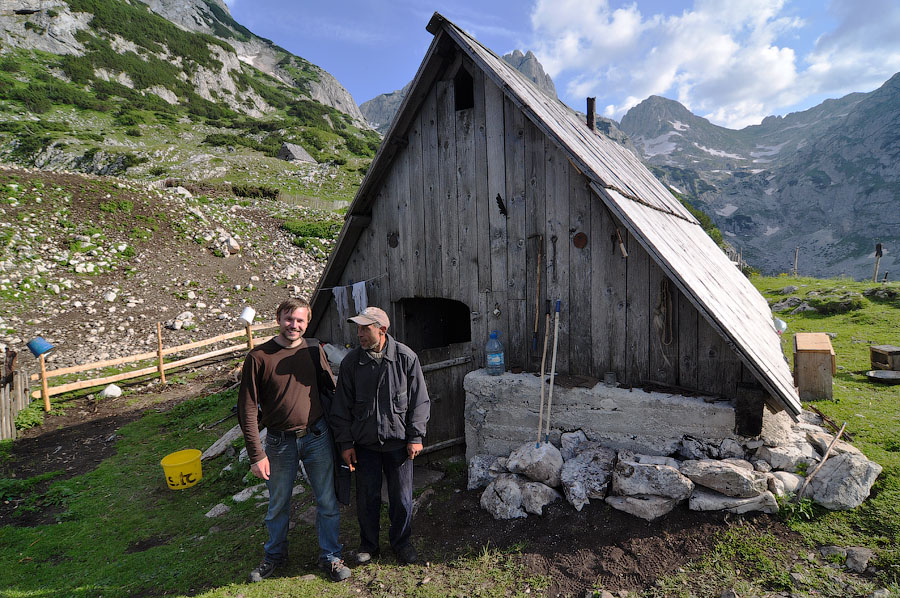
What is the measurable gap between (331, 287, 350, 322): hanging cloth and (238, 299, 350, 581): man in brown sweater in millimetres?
3388

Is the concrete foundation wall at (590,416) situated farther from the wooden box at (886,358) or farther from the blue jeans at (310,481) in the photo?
the wooden box at (886,358)

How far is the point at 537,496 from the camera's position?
4.39m

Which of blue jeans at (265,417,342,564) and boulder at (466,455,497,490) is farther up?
blue jeans at (265,417,342,564)

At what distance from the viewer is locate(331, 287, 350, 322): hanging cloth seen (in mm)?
7309

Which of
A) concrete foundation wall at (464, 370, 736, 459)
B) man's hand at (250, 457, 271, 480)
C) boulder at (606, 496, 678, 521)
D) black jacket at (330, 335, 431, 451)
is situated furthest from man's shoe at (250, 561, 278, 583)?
boulder at (606, 496, 678, 521)

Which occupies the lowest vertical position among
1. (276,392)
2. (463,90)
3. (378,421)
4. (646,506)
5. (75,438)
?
(75,438)

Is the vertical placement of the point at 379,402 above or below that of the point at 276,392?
below

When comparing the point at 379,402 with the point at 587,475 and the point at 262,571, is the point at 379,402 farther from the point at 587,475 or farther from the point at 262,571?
the point at 587,475

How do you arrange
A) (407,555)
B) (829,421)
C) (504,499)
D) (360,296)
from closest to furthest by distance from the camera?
(407,555) → (504,499) → (829,421) → (360,296)

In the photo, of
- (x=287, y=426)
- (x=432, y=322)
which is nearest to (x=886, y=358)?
(x=432, y=322)

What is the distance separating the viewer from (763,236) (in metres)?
105

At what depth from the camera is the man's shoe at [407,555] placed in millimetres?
3918

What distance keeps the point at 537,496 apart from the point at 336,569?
2084mm

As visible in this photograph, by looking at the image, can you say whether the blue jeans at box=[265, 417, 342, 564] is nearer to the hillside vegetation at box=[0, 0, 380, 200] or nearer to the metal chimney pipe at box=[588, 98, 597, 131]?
the metal chimney pipe at box=[588, 98, 597, 131]
